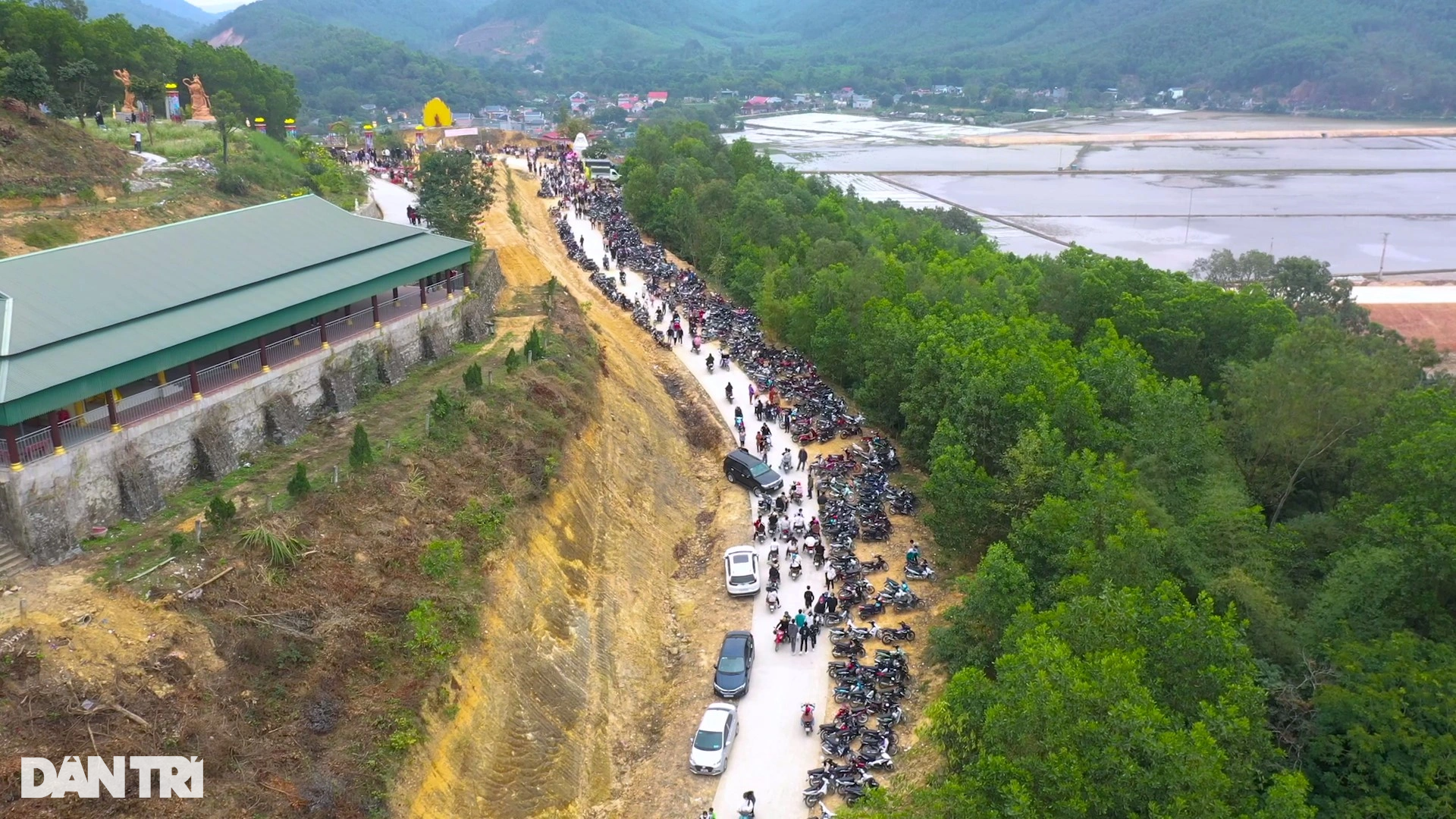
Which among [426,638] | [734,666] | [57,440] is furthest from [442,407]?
[734,666]

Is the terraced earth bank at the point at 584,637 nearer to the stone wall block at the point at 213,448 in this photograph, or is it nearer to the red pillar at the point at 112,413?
the stone wall block at the point at 213,448

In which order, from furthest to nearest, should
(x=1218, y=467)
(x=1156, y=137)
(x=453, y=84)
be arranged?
(x=453, y=84) < (x=1156, y=137) < (x=1218, y=467)

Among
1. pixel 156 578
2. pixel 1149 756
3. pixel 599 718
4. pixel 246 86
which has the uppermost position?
pixel 246 86

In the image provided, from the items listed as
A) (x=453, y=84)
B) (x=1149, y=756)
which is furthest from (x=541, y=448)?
(x=453, y=84)

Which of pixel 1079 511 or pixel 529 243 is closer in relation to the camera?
pixel 1079 511

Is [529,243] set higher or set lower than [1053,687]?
higher

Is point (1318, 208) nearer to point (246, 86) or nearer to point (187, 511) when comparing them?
point (246, 86)

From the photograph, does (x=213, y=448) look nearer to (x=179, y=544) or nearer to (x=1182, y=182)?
(x=179, y=544)

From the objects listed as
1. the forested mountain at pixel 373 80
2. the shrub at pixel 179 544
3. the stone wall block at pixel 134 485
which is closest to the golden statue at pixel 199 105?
the stone wall block at pixel 134 485
